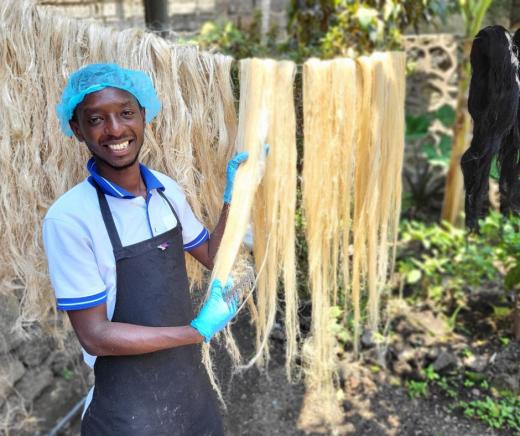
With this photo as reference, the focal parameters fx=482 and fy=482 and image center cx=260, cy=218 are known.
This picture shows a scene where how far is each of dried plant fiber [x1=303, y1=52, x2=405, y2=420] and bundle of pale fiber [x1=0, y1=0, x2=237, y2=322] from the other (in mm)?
389

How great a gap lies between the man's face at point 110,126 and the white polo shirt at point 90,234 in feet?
0.28

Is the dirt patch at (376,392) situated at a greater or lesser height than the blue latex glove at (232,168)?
lesser

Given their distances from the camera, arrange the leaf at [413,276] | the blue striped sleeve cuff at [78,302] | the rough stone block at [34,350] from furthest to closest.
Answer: the leaf at [413,276]
the rough stone block at [34,350]
the blue striped sleeve cuff at [78,302]

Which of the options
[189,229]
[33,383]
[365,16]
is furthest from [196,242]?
[365,16]

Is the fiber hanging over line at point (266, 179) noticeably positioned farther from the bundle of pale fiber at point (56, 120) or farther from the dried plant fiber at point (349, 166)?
the bundle of pale fiber at point (56, 120)

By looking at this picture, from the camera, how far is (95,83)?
1.36 meters

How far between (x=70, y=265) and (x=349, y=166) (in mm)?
1050

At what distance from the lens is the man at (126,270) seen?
1.35 m

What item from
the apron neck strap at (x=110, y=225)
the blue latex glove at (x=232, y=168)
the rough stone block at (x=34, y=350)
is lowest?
the rough stone block at (x=34, y=350)

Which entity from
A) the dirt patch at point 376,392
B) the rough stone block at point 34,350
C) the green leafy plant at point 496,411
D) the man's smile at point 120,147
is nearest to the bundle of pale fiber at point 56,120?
the man's smile at point 120,147

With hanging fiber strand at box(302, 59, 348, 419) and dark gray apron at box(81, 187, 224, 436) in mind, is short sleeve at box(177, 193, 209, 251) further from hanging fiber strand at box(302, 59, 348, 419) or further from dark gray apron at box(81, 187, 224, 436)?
hanging fiber strand at box(302, 59, 348, 419)

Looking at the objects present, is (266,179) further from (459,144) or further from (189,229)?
(459,144)

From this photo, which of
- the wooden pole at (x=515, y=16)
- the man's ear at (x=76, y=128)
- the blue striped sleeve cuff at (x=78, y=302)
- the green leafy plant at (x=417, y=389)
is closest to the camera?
the blue striped sleeve cuff at (x=78, y=302)

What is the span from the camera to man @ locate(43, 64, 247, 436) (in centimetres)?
135
